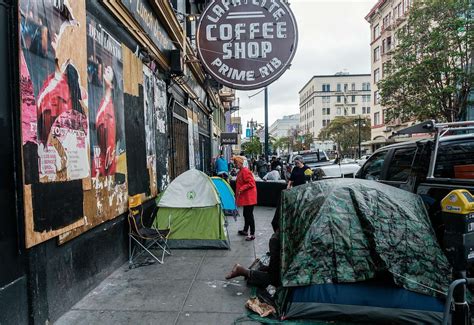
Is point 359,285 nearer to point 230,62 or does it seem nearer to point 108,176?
point 108,176

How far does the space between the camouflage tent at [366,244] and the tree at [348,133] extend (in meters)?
60.1

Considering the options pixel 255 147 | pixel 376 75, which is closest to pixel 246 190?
pixel 255 147

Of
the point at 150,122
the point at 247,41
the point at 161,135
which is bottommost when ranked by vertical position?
the point at 161,135

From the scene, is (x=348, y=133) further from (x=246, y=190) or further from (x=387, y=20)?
(x=246, y=190)

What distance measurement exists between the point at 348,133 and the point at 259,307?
61887 mm

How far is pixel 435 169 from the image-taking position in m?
4.81

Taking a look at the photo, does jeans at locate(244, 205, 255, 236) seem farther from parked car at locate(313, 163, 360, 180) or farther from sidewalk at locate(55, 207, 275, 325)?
parked car at locate(313, 163, 360, 180)

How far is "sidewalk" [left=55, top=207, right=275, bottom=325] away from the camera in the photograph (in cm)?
424

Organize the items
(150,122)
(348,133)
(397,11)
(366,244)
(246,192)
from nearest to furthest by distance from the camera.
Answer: (366,244), (150,122), (246,192), (397,11), (348,133)

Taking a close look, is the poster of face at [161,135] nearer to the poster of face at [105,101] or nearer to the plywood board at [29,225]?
the poster of face at [105,101]

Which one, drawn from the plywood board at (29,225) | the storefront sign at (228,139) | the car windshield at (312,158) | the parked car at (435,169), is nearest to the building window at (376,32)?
the storefront sign at (228,139)

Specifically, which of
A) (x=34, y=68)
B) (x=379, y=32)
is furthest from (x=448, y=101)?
(x=379, y=32)

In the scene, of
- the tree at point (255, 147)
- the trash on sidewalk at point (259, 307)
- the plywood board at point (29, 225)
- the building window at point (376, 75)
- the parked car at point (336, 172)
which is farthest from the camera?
the tree at point (255, 147)

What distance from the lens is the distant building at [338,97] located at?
4158 inches
